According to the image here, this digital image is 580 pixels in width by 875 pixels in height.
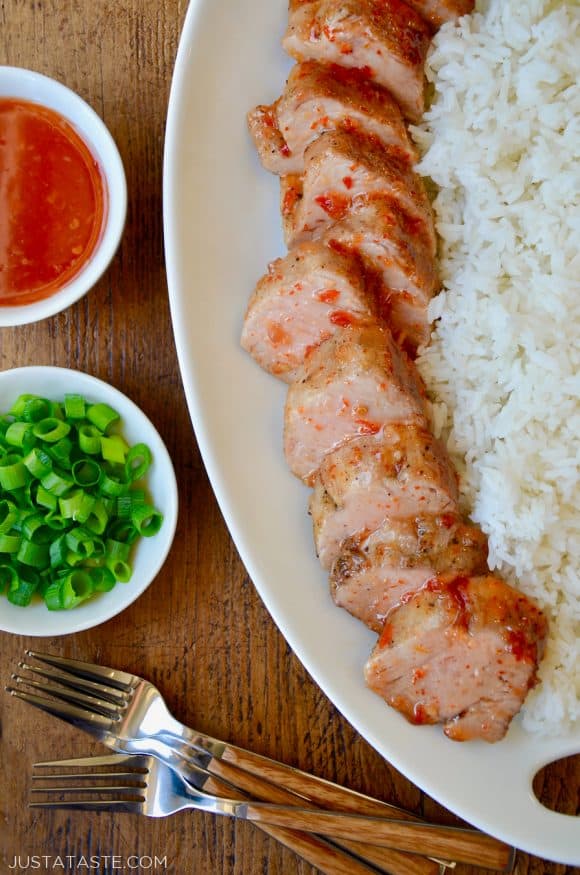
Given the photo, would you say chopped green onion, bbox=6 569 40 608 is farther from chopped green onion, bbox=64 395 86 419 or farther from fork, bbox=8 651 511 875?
chopped green onion, bbox=64 395 86 419

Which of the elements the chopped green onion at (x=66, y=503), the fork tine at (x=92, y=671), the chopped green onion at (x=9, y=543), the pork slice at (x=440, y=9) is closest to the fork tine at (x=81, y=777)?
the fork tine at (x=92, y=671)

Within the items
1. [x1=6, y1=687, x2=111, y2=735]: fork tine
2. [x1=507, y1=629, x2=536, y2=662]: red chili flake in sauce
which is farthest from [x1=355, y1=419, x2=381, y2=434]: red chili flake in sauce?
[x1=6, y1=687, x2=111, y2=735]: fork tine

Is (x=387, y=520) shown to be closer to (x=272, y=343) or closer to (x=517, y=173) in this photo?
(x=272, y=343)

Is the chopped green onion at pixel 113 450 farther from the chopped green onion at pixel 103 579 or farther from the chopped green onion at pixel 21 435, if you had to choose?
the chopped green onion at pixel 103 579

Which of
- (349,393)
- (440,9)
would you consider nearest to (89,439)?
(349,393)

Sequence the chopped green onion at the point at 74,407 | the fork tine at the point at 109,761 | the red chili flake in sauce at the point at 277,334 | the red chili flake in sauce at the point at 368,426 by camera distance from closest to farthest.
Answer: the red chili flake in sauce at the point at 368,426 < the red chili flake in sauce at the point at 277,334 < the chopped green onion at the point at 74,407 < the fork tine at the point at 109,761

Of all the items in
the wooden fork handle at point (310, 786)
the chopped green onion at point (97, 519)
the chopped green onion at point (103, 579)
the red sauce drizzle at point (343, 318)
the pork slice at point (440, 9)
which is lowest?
the wooden fork handle at point (310, 786)
